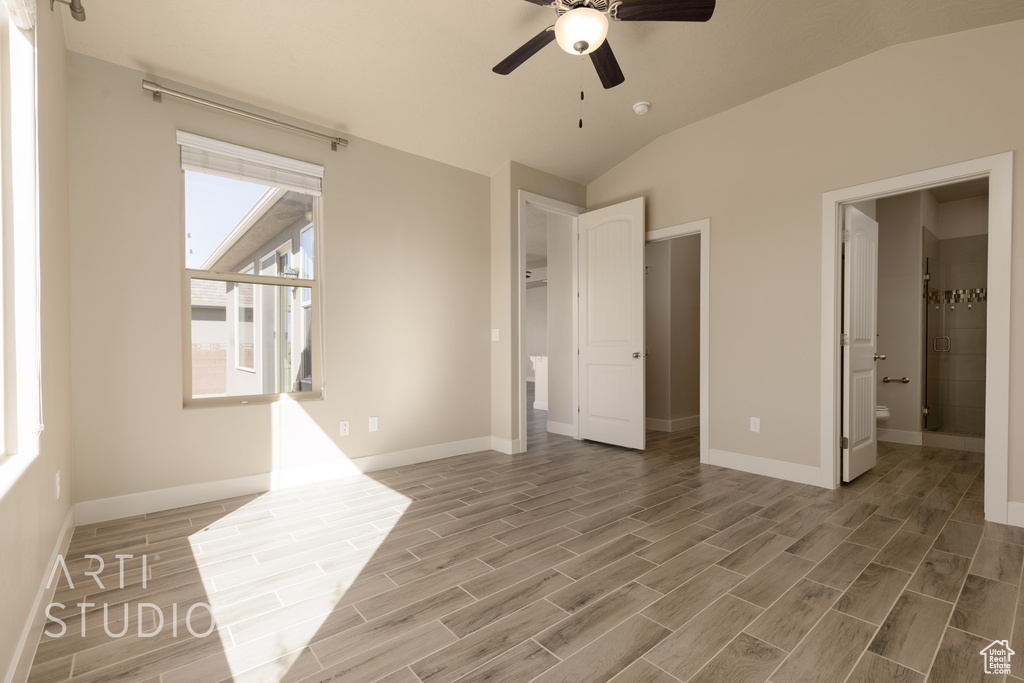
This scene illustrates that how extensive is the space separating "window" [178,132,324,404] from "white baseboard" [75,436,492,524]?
574mm

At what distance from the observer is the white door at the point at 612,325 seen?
464 centimetres

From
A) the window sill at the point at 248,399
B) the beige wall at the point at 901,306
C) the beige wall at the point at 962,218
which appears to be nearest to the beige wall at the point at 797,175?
the beige wall at the point at 901,306

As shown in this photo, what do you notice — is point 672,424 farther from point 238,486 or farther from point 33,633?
point 33,633

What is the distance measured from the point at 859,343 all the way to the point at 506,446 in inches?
124

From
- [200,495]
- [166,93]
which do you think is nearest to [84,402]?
[200,495]

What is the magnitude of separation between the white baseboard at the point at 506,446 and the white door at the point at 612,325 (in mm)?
896

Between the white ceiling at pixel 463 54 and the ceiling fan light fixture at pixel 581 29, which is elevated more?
the white ceiling at pixel 463 54

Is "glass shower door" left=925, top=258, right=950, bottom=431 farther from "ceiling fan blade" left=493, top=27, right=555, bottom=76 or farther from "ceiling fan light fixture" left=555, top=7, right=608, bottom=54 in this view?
"ceiling fan blade" left=493, top=27, right=555, bottom=76

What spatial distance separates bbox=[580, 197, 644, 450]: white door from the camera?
15.2ft

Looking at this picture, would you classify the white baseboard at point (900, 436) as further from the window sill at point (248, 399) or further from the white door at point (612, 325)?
the window sill at point (248, 399)

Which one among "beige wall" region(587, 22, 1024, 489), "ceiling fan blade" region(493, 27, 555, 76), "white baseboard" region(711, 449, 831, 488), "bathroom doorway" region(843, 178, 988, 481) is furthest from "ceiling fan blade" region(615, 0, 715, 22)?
"bathroom doorway" region(843, 178, 988, 481)

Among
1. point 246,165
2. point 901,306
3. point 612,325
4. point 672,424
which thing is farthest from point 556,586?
point 901,306

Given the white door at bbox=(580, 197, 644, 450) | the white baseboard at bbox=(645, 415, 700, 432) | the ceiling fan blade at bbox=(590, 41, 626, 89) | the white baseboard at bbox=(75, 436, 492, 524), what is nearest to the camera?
the ceiling fan blade at bbox=(590, 41, 626, 89)

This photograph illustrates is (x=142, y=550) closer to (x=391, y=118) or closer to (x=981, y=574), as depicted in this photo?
(x=391, y=118)
